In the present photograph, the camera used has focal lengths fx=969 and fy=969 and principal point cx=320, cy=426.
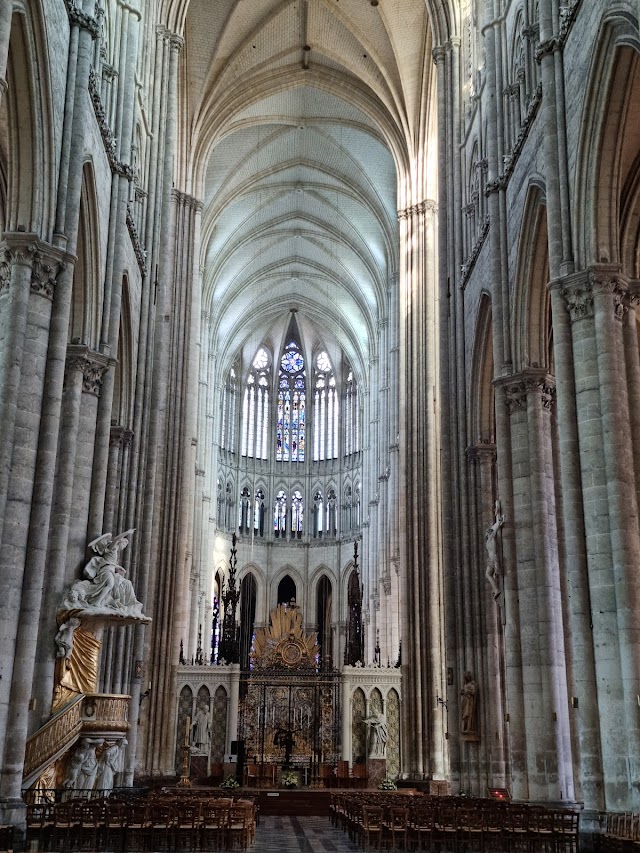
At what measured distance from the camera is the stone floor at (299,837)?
16.3 meters

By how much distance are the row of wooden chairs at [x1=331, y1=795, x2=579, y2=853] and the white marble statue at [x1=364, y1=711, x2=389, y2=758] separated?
20424 mm

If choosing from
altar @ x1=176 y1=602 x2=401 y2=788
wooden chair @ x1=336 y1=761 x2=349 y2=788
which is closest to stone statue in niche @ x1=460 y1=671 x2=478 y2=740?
altar @ x1=176 y1=602 x2=401 y2=788

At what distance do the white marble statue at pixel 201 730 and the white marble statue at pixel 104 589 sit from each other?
59.7ft

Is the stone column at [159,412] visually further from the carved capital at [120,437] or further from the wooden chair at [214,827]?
the wooden chair at [214,827]

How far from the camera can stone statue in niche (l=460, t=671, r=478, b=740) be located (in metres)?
23.7

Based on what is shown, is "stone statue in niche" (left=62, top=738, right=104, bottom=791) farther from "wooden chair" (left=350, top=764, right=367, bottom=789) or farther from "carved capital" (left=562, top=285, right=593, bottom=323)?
"wooden chair" (left=350, top=764, right=367, bottom=789)

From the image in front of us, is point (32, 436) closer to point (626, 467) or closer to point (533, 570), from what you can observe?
point (626, 467)

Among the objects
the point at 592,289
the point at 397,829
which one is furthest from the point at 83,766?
the point at 592,289

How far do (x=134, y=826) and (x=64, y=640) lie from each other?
13.2 feet

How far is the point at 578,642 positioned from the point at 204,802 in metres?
7.19

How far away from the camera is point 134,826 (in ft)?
45.8

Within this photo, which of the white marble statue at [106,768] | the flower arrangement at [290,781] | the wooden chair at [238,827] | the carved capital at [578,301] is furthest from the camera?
the flower arrangement at [290,781]

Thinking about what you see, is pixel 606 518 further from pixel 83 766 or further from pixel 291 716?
pixel 291 716

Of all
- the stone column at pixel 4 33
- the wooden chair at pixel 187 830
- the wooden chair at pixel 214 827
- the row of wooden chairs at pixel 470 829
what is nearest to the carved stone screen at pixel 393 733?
the row of wooden chairs at pixel 470 829
